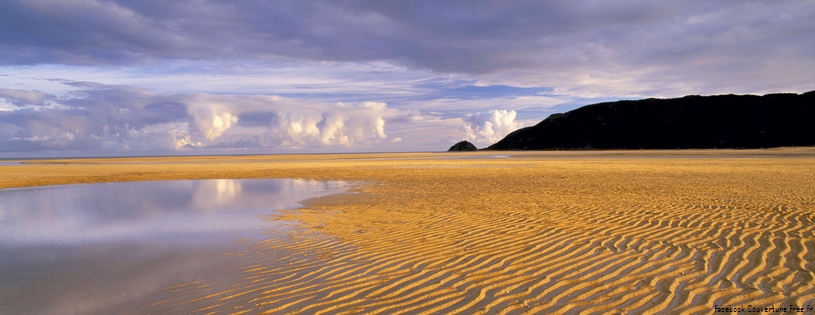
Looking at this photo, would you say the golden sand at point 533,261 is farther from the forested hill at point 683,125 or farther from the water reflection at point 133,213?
the forested hill at point 683,125

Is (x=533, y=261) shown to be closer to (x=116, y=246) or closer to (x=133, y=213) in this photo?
(x=116, y=246)

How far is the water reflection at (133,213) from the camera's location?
9156mm

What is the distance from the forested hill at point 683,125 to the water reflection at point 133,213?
133314 millimetres

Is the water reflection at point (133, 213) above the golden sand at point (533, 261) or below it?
above

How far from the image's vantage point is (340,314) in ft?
14.5

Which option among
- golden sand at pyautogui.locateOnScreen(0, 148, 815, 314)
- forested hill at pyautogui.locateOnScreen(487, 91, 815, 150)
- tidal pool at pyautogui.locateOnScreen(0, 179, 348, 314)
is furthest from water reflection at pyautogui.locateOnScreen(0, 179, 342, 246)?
forested hill at pyautogui.locateOnScreen(487, 91, 815, 150)

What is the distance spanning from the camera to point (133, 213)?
12.3 metres

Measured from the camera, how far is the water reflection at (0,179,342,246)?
9156mm

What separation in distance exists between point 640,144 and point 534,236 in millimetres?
147366

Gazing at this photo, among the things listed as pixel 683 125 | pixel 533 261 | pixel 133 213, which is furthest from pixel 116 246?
pixel 683 125

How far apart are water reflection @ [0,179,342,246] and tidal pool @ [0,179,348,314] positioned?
Answer: 24mm

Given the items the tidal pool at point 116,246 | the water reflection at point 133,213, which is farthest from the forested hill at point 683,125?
the tidal pool at point 116,246

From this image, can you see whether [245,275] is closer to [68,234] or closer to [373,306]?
[373,306]

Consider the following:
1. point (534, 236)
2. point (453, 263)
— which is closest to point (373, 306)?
point (453, 263)
